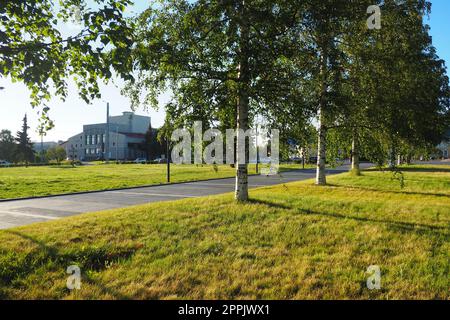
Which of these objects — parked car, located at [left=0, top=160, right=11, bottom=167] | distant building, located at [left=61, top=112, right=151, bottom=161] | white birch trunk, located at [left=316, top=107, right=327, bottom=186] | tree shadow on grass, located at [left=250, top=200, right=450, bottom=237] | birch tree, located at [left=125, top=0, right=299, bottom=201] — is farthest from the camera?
distant building, located at [left=61, top=112, right=151, bottom=161]

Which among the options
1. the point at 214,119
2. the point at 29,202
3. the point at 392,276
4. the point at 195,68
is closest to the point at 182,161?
the point at 214,119

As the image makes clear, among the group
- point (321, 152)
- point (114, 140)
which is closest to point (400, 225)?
point (321, 152)

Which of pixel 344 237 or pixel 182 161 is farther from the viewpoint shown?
pixel 182 161

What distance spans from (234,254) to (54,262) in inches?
109

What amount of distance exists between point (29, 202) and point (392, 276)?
13261 mm

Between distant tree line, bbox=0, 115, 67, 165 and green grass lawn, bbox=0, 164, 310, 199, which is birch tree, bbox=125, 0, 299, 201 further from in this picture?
distant tree line, bbox=0, 115, 67, 165

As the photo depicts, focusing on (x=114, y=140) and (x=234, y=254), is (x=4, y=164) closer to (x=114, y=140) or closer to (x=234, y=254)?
(x=114, y=140)

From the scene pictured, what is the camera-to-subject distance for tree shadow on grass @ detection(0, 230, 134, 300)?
4.21 meters

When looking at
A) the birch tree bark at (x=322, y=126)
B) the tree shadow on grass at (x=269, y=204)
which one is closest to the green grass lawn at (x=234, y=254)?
the tree shadow on grass at (x=269, y=204)

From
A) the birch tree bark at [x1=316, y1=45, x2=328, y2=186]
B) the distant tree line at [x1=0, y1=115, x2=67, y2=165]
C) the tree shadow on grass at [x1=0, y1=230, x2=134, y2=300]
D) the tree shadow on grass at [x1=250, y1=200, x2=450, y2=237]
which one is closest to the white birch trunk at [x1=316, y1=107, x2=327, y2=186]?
the birch tree bark at [x1=316, y1=45, x2=328, y2=186]

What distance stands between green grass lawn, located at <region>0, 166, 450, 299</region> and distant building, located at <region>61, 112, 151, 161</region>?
79689mm

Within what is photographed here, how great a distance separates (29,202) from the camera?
1302 cm

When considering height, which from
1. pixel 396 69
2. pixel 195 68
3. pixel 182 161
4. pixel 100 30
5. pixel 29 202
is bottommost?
pixel 29 202

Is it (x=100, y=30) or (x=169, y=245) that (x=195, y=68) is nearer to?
(x=100, y=30)
